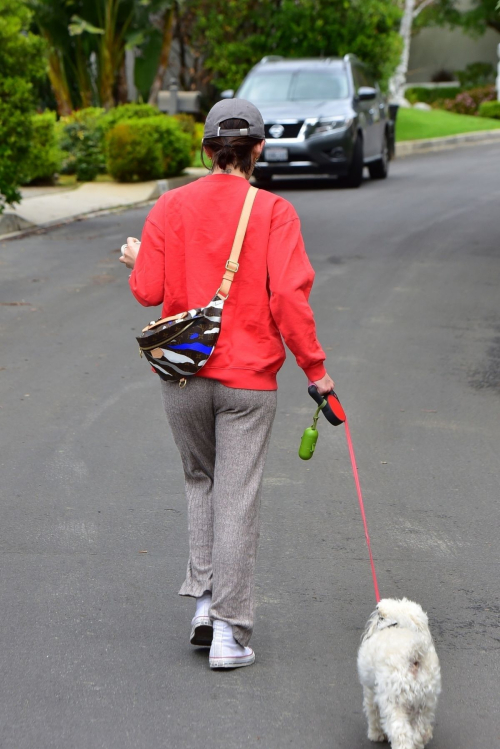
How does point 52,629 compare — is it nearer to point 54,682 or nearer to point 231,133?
point 54,682

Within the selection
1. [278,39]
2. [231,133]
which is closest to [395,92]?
[278,39]

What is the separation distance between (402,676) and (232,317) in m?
1.29

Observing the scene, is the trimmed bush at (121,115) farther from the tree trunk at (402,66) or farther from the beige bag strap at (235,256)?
the tree trunk at (402,66)

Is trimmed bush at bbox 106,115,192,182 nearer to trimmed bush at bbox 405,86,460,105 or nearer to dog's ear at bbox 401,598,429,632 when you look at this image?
dog's ear at bbox 401,598,429,632

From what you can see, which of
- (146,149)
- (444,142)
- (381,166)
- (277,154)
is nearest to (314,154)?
(277,154)

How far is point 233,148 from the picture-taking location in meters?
3.67

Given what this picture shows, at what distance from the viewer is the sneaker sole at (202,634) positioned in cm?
385

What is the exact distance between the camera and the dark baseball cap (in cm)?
362

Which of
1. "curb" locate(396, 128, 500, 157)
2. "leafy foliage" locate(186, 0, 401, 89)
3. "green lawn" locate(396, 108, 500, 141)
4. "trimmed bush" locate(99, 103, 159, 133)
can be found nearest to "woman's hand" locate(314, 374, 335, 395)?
"trimmed bush" locate(99, 103, 159, 133)

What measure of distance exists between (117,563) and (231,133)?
78.6 inches

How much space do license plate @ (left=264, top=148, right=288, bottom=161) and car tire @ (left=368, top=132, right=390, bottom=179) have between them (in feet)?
8.96

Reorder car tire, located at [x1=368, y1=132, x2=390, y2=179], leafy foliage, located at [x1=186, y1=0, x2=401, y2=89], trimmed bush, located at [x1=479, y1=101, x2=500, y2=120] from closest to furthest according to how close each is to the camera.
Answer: car tire, located at [x1=368, y1=132, x2=390, y2=179]
leafy foliage, located at [x1=186, y1=0, x2=401, y2=89]
trimmed bush, located at [x1=479, y1=101, x2=500, y2=120]

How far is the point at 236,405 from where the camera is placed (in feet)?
12.0

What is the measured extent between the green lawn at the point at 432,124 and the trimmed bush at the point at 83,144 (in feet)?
35.3
